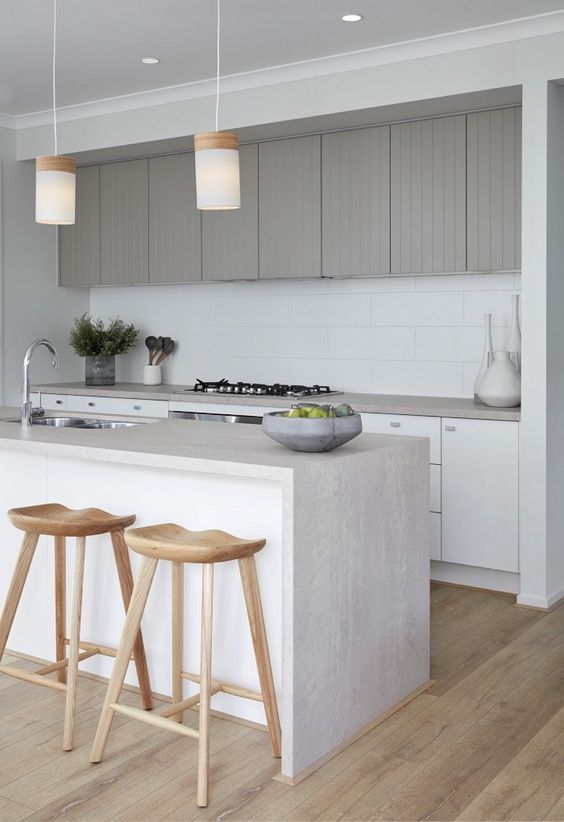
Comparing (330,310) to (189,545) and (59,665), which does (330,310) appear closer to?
(59,665)

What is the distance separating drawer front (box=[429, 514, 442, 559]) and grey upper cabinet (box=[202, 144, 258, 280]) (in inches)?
73.7

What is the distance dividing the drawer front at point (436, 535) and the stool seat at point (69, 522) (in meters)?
1.95

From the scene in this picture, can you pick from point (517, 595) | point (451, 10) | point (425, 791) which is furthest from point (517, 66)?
point (425, 791)

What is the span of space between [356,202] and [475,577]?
2.13 m

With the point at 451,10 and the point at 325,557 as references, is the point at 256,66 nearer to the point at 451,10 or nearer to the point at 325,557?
the point at 451,10

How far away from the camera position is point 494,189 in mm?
4672

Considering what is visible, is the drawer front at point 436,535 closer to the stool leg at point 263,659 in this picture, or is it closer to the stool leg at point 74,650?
the stool leg at point 263,659

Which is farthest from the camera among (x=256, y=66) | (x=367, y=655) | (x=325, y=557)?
(x=256, y=66)

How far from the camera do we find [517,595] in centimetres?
452

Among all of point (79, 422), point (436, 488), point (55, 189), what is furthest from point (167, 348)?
point (55, 189)

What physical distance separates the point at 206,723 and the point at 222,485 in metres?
0.79

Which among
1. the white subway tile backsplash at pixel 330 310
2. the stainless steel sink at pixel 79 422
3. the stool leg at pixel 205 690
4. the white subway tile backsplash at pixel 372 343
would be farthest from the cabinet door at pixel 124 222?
the stool leg at pixel 205 690

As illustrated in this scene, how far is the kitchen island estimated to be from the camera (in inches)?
108

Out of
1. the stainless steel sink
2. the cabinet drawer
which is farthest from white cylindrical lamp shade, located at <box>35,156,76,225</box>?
the cabinet drawer
